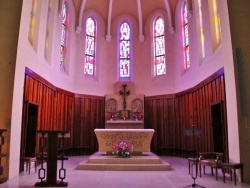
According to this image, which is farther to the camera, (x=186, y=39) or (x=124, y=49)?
(x=124, y=49)

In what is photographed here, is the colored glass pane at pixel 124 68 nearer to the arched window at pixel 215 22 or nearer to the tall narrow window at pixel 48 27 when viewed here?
the tall narrow window at pixel 48 27

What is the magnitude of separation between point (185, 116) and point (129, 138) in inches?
A: 136

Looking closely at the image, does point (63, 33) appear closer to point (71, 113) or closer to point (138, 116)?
point (71, 113)

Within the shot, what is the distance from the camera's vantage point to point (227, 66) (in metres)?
7.50

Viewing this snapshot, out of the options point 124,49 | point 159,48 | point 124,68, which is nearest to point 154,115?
point 124,68

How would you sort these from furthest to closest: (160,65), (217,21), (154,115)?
(160,65), (154,115), (217,21)

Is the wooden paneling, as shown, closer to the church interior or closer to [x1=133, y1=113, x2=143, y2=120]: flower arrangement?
the church interior

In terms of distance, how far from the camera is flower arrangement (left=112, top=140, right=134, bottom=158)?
9.38 metres

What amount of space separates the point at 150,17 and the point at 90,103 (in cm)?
601

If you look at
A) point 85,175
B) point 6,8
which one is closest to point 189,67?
point 85,175

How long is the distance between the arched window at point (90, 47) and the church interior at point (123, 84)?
6 centimetres

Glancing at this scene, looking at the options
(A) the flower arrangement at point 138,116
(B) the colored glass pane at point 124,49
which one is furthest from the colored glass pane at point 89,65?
(A) the flower arrangement at point 138,116

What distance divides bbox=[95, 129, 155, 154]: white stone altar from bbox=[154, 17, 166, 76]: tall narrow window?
5.20 metres

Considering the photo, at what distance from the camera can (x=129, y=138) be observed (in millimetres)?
10359
